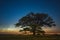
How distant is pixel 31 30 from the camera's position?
144ft

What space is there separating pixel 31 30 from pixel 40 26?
2766 millimetres

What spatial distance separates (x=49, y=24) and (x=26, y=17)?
690cm

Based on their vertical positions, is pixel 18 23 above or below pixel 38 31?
above

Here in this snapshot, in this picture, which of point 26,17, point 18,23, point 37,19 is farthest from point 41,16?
point 18,23

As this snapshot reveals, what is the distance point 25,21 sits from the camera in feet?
149

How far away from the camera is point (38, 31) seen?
4409cm

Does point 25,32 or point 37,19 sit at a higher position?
point 37,19

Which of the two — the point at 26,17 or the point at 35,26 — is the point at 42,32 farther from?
the point at 26,17

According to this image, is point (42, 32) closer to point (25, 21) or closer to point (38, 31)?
point (38, 31)

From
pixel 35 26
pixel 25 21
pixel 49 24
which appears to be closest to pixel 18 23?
pixel 25 21

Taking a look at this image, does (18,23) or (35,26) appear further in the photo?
(18,23)

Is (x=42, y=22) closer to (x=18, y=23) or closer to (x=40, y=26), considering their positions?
(x=40, y=26)

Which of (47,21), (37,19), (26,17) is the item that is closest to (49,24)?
(47,21)

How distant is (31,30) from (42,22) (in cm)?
388
